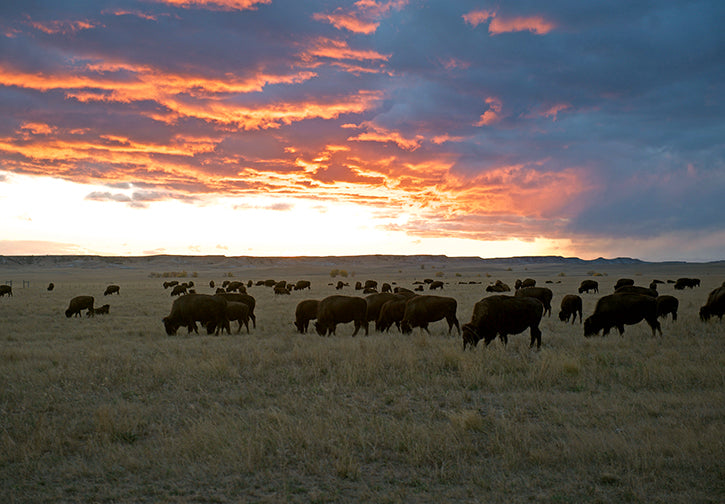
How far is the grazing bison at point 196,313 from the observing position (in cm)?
1811

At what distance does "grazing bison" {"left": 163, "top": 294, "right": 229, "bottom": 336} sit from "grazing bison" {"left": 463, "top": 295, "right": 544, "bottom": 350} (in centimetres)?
966

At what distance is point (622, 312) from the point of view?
15.4 m

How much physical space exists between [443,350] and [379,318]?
6179 millimetres

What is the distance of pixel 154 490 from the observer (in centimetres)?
557

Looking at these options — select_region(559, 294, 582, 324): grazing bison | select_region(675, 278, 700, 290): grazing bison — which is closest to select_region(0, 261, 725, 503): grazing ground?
select_region(559, 294, 582, 324): grazing bison

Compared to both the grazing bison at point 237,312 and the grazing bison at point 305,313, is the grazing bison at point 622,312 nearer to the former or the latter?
the grazing bison at point 305,313

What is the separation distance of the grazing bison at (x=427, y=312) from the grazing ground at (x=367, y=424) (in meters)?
2.68

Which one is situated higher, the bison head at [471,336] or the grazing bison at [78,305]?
the bison head at [471,336]

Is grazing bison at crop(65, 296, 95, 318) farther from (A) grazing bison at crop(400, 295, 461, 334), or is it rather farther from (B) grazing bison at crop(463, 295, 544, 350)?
(B) grazing bison at crop(463, 295, 544, 350)

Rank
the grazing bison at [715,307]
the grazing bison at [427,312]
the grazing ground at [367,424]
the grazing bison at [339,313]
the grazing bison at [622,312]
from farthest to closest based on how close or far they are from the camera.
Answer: the grazing bison at [715,307] → the grazing bison at [339,313] → the grazing bison at [427,312] → the grazing bison at [622,312] → the grazing ground at [367,424]

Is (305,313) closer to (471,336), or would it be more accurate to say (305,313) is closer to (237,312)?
(237,312)

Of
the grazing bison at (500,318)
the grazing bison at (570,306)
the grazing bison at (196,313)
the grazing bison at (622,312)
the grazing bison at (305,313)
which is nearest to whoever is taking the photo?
the grazing bison at (500,318)

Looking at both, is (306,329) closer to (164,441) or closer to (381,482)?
(164,441)

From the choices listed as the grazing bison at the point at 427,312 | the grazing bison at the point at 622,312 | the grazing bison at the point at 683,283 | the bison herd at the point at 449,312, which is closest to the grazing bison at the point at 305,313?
the bison herd at the point at 449,312
